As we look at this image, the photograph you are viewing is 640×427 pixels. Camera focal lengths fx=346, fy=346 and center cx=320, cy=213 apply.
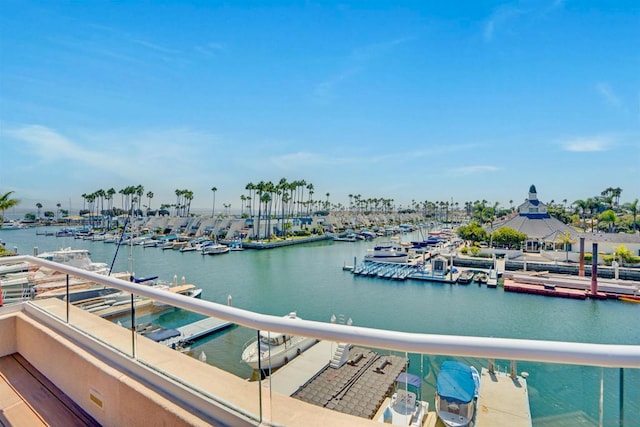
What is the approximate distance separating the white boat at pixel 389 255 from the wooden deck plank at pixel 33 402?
29.5 meters

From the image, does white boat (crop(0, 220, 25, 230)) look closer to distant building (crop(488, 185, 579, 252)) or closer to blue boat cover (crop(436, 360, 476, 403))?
distant building (crop(488, 185, 579, 252))

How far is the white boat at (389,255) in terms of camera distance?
100ft

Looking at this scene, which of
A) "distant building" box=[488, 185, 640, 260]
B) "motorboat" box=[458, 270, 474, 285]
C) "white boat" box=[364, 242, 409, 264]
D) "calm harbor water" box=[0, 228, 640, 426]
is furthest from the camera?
"white boat" box=[364, 242, 409, 264]

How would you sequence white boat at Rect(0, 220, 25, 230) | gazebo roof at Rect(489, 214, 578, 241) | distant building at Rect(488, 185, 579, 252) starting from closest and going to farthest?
distant building at Rect(488, 185, 579, 252) → gazebo roof at Rect(489, 214, 578, 241) → white boat at Rect(0, 220, 25, 230)

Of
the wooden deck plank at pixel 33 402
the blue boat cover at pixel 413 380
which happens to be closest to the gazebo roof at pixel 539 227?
the blue boat cover at pixel 413 380

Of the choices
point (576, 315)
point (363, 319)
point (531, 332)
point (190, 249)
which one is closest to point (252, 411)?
point (363, 319)

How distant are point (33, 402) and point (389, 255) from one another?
30.2m

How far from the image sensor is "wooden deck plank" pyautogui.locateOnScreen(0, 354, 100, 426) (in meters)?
1.78

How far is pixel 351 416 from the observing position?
1146mm

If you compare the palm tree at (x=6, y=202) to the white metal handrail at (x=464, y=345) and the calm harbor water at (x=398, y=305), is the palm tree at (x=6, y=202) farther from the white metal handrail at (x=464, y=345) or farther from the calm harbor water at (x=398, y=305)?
the white metal handrail at (x=464, y=345)

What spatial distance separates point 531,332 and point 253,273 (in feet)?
60.6

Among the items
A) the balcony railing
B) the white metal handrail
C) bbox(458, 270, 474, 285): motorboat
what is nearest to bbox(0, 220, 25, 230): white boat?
bbox(458, 270, 474, 285): motorboat

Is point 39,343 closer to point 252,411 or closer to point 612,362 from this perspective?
point 252,411

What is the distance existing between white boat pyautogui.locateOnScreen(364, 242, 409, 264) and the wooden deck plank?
29.5m
